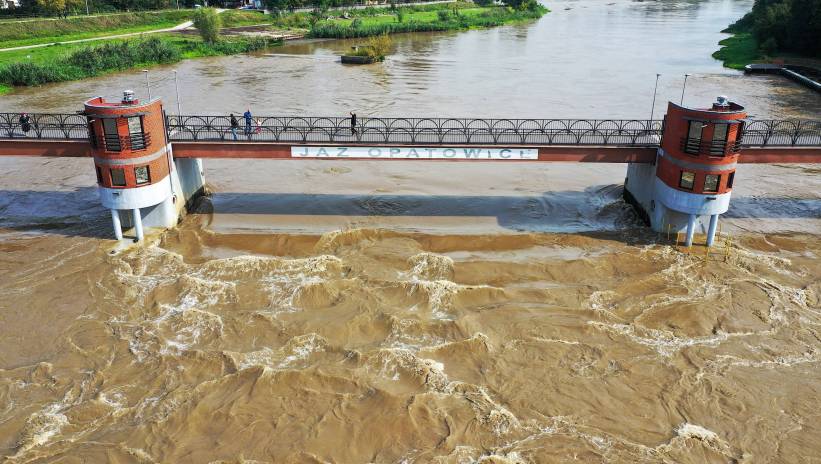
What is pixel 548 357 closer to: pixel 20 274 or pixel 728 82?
pixel 20 274

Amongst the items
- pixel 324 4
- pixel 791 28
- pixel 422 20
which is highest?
pixel 324 4

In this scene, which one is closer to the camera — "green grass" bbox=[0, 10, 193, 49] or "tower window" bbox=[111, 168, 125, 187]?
"tower window" bbox=[111, 168, 125, 187]

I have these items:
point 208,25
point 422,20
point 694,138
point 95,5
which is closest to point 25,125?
point 694,138

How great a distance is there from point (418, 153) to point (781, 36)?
8894 cm

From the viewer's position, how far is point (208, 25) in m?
102

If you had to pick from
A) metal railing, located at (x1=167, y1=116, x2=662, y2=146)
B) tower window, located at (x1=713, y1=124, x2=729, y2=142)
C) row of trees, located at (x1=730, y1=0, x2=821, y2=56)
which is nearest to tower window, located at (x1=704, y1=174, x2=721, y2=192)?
tower window, located at (x1=713, y1=124, x2=729, y2=142)

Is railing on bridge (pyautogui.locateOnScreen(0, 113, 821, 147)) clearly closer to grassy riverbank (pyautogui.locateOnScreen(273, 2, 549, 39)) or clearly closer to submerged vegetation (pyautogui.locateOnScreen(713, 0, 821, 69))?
submerged vegetation (pyautogui.locateOnScreen(713, 0, 821, 69))

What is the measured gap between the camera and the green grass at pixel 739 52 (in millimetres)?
95000

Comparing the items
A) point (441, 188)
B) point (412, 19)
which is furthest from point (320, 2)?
point (441, 188)

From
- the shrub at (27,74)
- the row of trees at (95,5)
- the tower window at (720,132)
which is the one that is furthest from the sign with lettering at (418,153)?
the row of trees at (95,5)

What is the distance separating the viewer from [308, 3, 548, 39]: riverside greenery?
11894cm

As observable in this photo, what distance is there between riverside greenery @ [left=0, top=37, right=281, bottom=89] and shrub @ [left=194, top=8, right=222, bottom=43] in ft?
4.35

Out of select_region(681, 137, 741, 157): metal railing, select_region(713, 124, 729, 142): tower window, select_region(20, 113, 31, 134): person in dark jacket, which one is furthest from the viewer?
select_region(20, 113, 31, 134): person in dark jacket

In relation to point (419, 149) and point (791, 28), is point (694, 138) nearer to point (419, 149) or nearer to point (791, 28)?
point (419, 149)
